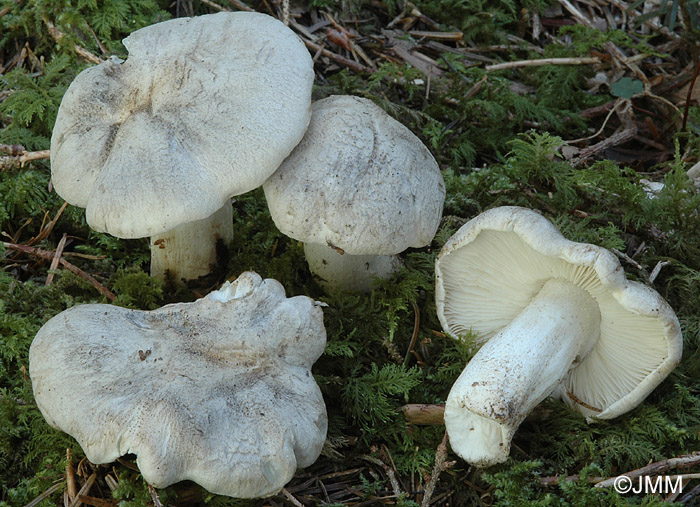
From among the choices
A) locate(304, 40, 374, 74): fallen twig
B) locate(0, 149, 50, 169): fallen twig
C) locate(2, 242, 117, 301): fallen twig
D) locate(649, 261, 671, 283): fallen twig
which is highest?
locate(304, 40, 374, 74): fallen twig

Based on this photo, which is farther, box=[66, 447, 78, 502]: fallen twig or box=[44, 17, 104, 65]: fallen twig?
box=[44, 17, 104, 65]: fallen twig

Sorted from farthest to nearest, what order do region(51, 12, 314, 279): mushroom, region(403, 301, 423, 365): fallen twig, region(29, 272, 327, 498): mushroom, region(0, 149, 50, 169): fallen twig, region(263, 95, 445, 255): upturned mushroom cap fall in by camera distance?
region(0, 149, 50, 169): fallen twig
region(403, 301, 423, 365): fallen twig
region(263, 95, 445, 255): upturned mushroom cap
region(51, 12, 314, 279): mushroom
region(29, 272, 327, 498): mushroom

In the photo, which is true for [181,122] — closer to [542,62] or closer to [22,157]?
[22,157]

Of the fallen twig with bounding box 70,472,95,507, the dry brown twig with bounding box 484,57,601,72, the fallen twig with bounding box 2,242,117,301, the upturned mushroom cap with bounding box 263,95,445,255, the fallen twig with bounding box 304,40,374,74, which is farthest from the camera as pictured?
the dry brown twig with bounding box 484,57,601,72

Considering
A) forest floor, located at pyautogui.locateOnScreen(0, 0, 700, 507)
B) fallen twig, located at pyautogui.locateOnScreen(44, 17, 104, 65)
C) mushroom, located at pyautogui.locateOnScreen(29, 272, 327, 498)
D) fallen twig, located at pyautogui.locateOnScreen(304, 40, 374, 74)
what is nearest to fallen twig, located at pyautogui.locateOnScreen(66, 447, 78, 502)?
forest floor, located at pyautogui.locateOnScreen(0, 0, 700, 507)

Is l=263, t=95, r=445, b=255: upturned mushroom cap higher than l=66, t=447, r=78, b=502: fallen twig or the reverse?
higher

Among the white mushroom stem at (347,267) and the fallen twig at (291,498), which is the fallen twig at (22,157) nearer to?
the white mushroom stem at (347,267)


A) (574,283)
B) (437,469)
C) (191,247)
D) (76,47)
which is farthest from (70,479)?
(76,47)

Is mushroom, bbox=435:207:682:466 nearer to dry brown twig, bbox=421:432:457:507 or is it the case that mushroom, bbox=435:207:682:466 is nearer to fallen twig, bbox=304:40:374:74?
dry brown twig, bbox=421:432:457:507

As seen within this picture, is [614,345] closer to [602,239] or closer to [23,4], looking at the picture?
[602,239]
